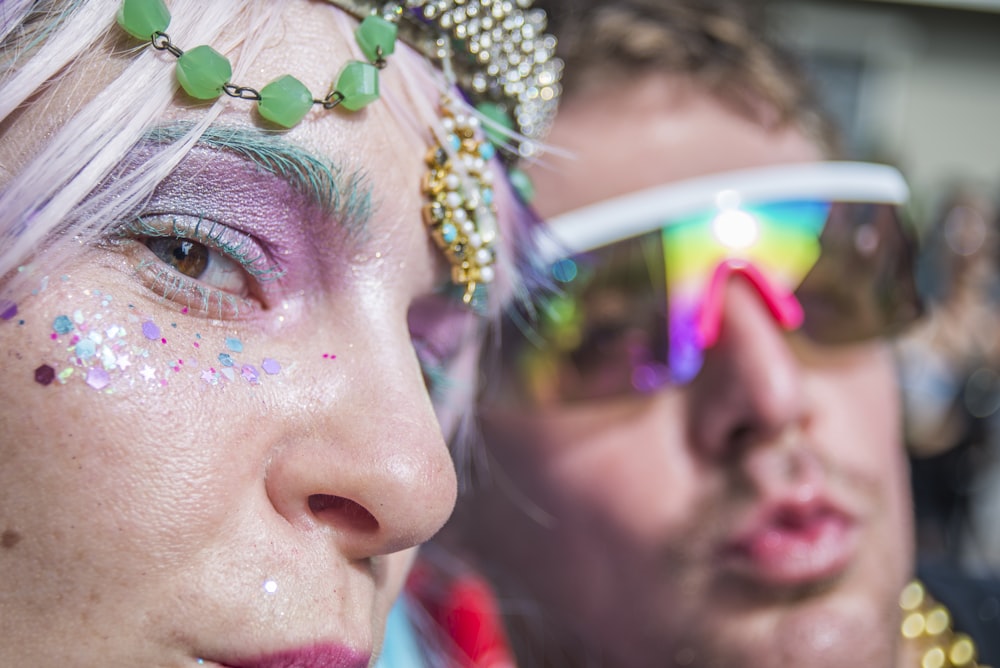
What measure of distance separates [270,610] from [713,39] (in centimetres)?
190

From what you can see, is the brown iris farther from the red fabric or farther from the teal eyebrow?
the red fabric

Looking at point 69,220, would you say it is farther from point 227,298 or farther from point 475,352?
point 475,352

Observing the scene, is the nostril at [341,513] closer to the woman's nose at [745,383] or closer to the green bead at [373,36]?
the green bead at [373,36]

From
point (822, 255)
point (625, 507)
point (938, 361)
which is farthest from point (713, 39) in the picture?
point (938, 361)

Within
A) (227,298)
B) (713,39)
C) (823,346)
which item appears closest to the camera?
(227,298)

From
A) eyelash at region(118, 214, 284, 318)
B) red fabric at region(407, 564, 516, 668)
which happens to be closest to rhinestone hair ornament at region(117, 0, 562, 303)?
eyelash at region(118, 214, 284, 318)

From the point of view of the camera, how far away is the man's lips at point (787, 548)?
1939 millimetres

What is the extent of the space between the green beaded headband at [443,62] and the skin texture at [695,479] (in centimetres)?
50

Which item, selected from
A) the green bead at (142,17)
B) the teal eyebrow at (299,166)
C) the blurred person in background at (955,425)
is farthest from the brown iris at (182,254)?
the blurred person in background at (955,425)

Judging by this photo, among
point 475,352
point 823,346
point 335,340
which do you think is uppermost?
point 335,340

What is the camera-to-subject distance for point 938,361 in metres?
5.48

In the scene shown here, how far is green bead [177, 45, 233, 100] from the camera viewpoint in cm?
103

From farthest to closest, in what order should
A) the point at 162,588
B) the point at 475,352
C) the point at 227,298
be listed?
the point at 475,352 → the point at 227,298 → the point at 162,588

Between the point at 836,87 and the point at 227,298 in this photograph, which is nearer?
the point at 227,298
